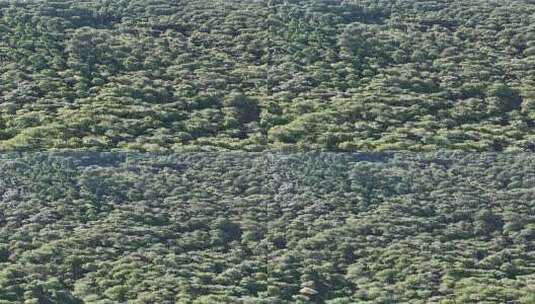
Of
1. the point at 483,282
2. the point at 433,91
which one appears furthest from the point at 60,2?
the point at 483,282

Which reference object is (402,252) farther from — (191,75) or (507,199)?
(191,75)

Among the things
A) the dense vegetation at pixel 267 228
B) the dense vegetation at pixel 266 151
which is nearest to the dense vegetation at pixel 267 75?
the dense vegetation at pixel 266 151

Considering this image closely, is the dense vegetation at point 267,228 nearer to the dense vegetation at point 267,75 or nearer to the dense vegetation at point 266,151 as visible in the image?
the dense vegetation at point 266,151

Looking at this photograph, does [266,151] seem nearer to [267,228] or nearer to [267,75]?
[267,228]

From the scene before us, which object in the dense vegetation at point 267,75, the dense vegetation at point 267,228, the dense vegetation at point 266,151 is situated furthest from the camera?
the dense vegetation at point 267,75

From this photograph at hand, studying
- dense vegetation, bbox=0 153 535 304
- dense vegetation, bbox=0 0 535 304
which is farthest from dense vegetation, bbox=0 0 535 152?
dense vegetation, bbox=0 153 535 304
